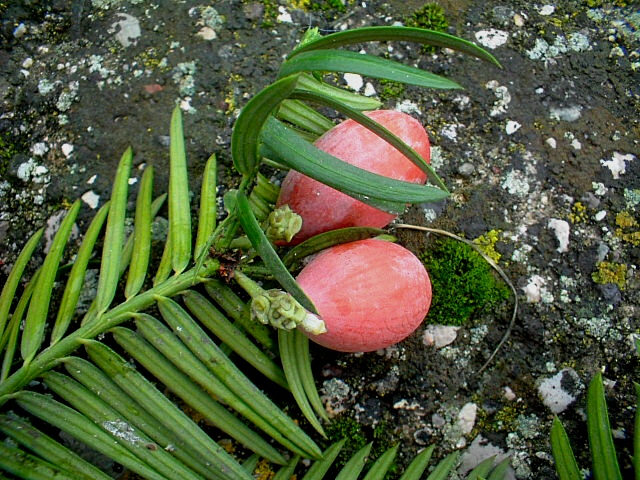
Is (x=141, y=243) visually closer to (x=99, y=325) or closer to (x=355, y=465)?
(x=99, y=325)

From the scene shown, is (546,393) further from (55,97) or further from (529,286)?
(55,97)

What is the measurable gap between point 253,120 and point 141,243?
38 centimetres

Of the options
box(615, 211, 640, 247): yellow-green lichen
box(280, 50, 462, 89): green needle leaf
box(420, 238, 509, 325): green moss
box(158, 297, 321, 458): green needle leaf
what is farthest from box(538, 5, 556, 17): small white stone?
box(158, 297, 321, 458): green needle leaf

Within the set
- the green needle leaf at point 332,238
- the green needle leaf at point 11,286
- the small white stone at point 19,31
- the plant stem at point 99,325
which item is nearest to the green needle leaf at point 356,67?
the green needle leaf at point 332,238

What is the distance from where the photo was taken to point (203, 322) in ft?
3.40

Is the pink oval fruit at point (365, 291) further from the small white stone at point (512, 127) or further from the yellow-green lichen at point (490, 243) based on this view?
the small white stone at point (512, 127)

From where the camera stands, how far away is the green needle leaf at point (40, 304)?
3.31 ft

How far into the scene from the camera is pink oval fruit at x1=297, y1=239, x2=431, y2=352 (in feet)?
3.09

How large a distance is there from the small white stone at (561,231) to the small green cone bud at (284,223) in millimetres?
551

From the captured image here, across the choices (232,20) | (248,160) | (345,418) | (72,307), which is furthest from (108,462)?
(232,20)

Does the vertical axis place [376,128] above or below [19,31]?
above

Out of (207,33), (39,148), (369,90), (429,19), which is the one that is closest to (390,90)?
(369,90)

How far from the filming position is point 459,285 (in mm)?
1185

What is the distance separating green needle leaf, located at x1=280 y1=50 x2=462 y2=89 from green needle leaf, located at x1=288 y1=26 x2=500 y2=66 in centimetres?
2
